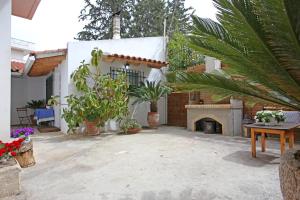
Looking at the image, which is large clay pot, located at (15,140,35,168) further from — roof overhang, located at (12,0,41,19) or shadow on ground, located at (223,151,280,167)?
shadow on ground, located at (223,151,280,167)

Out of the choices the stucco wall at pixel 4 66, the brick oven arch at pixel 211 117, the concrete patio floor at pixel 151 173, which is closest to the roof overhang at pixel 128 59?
the brick oven arch at pixel 211 117

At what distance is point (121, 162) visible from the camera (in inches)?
172

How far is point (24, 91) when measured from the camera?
40.0 ft

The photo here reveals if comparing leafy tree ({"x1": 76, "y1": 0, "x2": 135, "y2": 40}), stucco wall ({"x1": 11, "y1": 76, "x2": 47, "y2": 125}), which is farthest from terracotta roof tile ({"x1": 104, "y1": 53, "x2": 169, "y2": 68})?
leafy tree ({"x1": 76, "y1": 0, "x2": 135, "y2": 40})

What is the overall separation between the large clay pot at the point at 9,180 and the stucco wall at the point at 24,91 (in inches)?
391

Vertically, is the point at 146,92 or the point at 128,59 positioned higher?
the point at 128,59

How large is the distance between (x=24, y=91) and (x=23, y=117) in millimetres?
1610

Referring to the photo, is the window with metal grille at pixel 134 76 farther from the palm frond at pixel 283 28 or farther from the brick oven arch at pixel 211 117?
the palm frond at pixel 283 28

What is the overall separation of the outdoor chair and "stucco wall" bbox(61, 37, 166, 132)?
3882 mm

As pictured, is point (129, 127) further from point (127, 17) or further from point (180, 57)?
point (127, 17)

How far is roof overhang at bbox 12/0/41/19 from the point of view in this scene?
16.0 feet

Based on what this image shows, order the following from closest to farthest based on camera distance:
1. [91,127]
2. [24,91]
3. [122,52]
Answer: [91,127], [122,52], [24,91]

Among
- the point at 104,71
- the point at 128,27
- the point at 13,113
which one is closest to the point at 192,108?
the point at 104,71

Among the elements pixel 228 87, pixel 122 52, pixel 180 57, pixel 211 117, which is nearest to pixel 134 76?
pixel 122 52
